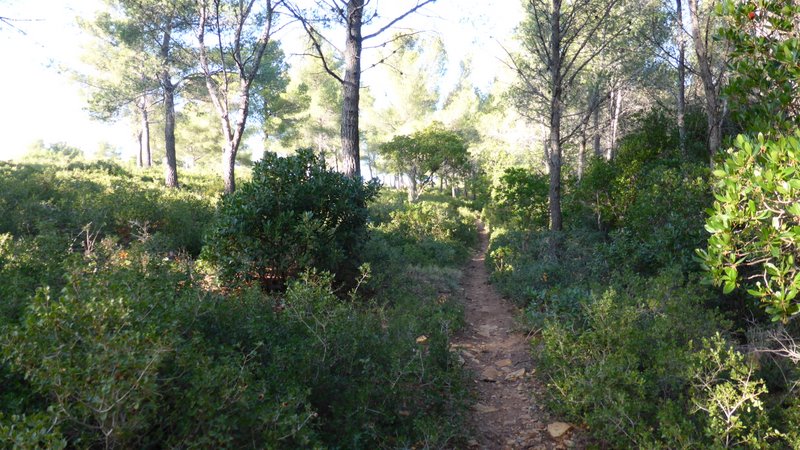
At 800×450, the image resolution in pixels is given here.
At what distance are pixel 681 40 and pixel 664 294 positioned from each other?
11625 mm

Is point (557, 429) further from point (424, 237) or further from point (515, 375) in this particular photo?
point (424, 237)

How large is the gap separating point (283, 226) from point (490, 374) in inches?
114

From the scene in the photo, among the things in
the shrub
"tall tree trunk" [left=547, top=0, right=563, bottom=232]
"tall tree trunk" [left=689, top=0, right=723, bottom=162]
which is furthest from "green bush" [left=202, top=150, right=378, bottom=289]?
"tall tree trunk" [left=689, top=0, right=723, bottom=162]

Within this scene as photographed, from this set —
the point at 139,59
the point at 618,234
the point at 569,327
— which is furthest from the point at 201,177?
the point at 569,327

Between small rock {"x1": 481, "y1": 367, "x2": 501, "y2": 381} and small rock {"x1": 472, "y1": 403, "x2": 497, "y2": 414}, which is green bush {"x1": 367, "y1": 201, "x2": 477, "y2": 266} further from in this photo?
small rock {"x1": 472, "y1": 403, "x2": 497, "y2": 414}

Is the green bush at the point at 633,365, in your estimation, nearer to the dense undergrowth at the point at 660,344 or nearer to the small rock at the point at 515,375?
the dense undergrowth at the point at 660,344

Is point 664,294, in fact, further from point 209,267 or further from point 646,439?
point 209,267

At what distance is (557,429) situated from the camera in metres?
3.66

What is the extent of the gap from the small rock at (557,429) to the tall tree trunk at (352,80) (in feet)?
17.7

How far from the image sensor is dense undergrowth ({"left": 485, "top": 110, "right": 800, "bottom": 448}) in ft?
9.78

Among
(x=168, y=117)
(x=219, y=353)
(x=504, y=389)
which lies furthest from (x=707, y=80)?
(x=168, y=117)

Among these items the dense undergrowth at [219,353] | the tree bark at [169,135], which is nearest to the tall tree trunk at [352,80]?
the dense undergrowth at [219,353]

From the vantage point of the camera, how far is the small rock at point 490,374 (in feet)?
15.7

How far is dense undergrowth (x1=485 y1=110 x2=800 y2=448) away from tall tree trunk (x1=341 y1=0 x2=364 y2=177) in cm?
351
